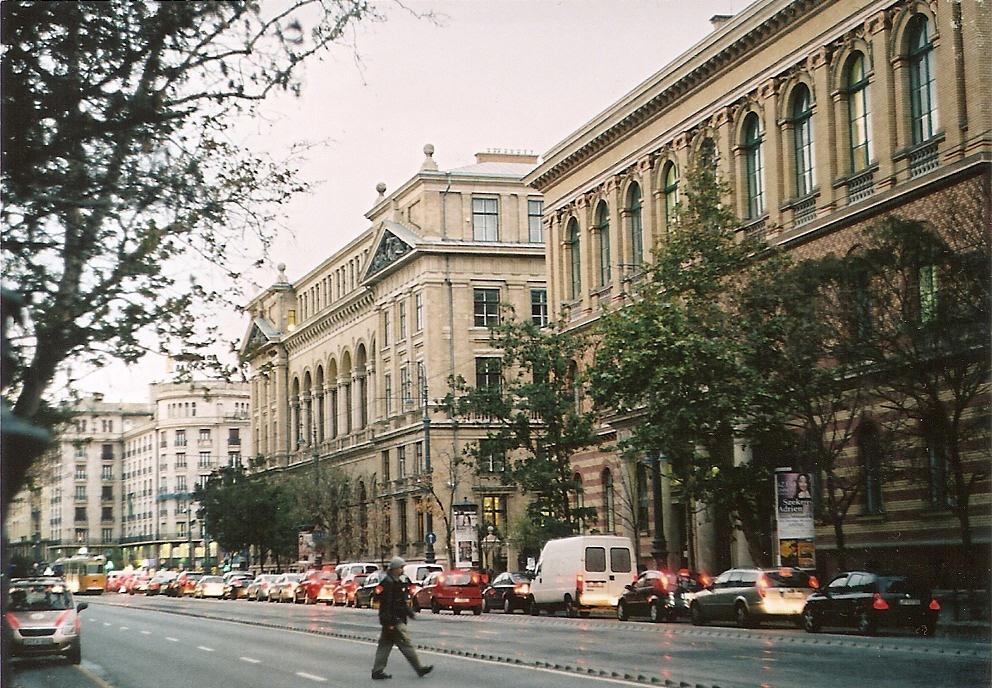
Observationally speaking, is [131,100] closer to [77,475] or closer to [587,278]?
[77,475]

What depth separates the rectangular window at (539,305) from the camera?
8994cm

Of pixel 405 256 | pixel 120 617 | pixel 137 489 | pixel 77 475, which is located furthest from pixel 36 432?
pixel 405 256

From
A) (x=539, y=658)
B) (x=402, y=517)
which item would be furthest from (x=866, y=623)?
(x=402, y=517)

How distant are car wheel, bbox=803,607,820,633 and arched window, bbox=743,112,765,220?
18637 mm

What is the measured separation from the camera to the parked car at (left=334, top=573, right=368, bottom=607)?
2653 inches

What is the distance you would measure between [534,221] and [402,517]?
19.3 metres

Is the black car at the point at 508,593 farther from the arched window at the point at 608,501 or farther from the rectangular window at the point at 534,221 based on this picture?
the rectangular window at the point at 534,221

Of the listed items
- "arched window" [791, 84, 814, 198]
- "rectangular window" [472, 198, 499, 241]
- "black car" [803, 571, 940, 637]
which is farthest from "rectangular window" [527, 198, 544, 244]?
"black car" [803, 571, 940, 637]

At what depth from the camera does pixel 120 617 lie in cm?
5378

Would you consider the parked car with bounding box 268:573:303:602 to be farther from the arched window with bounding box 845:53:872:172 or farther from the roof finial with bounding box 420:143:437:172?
the arched window with bounding box 845:53:872:172

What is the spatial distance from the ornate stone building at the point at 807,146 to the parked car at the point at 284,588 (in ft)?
62.1

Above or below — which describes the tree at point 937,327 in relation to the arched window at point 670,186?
below

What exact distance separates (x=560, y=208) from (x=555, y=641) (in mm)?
37551

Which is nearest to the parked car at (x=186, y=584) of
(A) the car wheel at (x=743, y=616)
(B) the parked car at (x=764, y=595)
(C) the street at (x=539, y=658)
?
(C) the street at (x=539, y=658)
